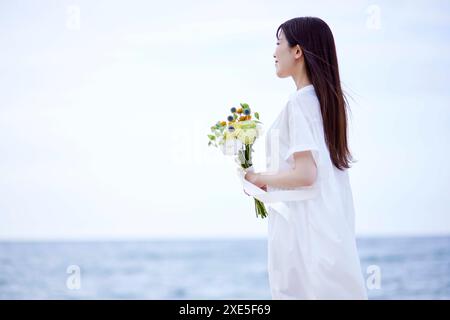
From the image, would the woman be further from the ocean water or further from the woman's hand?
the ocean water

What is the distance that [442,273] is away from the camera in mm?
16297

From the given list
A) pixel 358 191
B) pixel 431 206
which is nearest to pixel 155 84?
pixel 358 191

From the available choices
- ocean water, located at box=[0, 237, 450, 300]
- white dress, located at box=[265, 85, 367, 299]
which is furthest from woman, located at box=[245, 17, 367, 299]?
ocean water, located at box=[0, 237, 450, 300]

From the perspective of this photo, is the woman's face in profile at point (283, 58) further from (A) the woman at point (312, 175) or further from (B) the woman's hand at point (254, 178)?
(B) the woman's hand at point (254, 178)

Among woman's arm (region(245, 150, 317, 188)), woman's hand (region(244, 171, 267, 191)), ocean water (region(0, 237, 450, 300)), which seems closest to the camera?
woman's arm (region(245, 150, 317, 188))

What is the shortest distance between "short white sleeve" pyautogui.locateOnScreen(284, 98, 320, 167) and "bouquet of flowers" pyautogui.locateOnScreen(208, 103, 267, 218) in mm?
179

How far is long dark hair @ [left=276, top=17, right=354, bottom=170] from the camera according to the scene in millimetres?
2799

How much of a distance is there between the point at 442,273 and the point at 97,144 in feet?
33.0

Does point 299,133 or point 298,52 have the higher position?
point 298,52

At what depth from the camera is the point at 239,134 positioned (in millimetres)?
2898

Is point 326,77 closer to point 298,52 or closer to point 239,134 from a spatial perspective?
point 298,52

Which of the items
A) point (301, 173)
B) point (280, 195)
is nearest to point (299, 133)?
point (301, 173)

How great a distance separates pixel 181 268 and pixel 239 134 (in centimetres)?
1589
